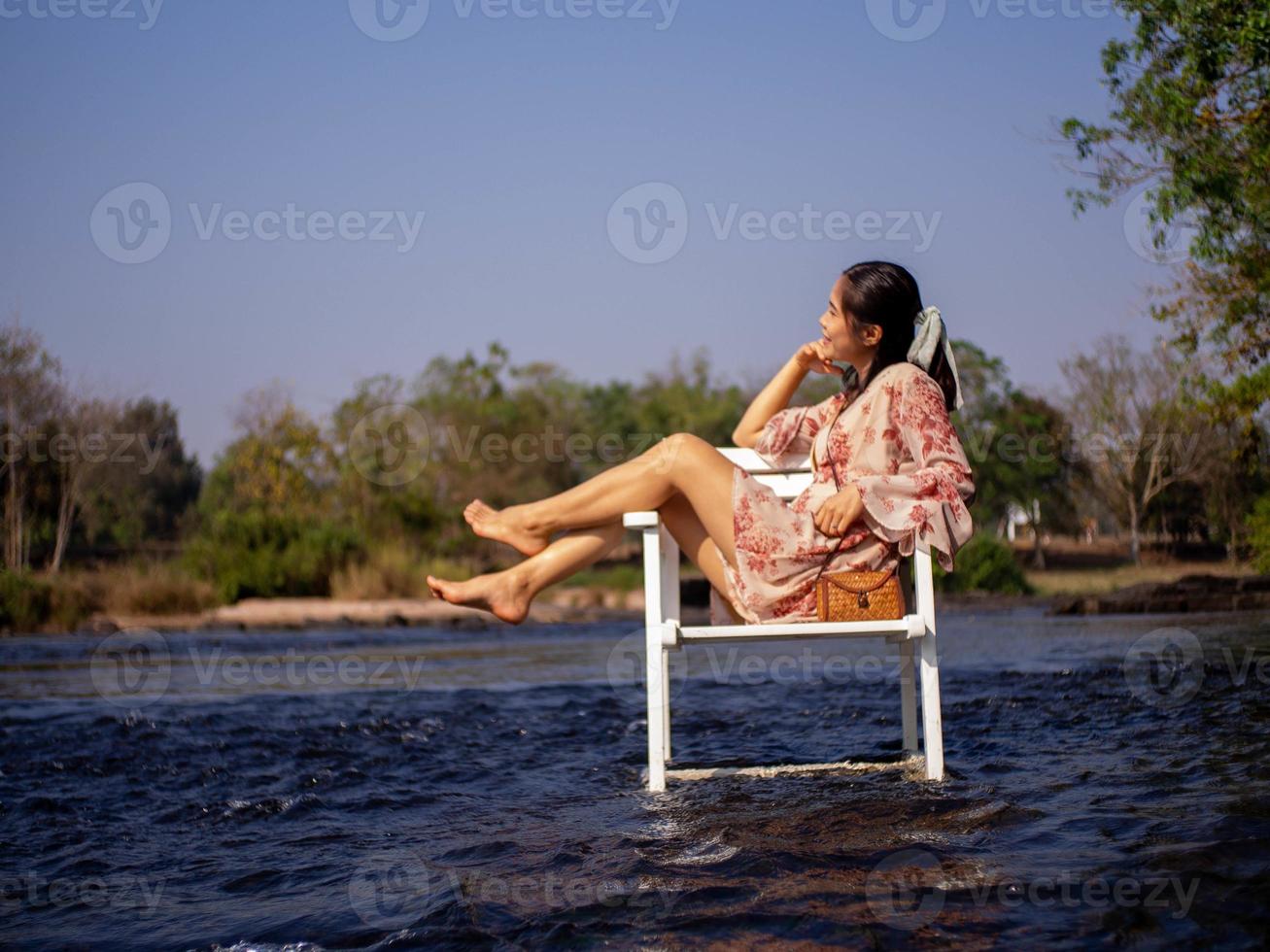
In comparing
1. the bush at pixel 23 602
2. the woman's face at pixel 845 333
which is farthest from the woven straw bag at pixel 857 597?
the bush at pixel 23 602

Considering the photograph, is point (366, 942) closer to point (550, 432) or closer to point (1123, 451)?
point (1123, 451)

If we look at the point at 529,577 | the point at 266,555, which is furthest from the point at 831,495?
the point at 266,555

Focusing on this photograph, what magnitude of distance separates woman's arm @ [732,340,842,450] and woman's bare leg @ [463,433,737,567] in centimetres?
35

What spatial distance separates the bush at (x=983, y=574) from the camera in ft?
67.6

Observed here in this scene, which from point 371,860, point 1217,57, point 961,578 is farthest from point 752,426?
point 961,578

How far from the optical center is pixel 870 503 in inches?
131

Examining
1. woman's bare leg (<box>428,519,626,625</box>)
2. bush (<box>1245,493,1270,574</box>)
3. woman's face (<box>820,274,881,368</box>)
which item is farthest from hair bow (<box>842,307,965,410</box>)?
bush (<box>1245,493,1270,574</box>)

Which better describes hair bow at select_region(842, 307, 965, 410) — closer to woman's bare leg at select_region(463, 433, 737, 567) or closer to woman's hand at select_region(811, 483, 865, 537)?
woman's hand at select_region(811, 483, 865, 537)

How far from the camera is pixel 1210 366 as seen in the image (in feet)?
40.5

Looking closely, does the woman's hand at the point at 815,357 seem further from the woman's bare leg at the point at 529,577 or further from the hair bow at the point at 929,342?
the woman's bare leg at the point at 529,577

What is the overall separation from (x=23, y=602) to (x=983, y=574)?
48.6ft

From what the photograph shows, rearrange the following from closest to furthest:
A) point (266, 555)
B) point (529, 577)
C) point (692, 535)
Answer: point (529, 577)
point (692, 535)
point (266, 555)

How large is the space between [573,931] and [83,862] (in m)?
1.44

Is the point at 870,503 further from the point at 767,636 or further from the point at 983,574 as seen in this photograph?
the point at 983,574
